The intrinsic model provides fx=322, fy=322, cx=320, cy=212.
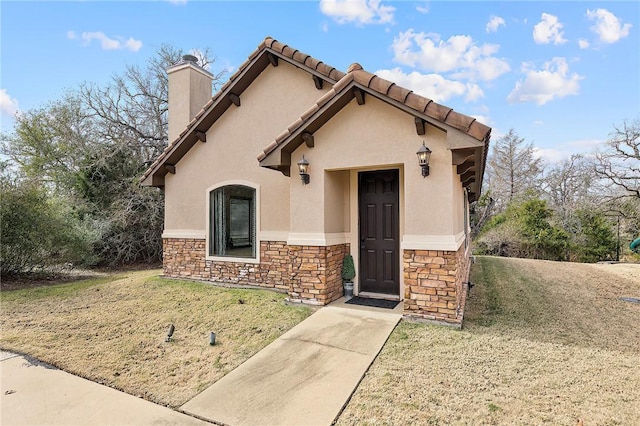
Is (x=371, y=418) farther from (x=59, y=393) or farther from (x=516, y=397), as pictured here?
(x=59, y=393)

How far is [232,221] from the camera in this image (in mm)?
9203

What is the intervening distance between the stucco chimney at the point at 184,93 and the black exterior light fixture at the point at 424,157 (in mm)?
8110

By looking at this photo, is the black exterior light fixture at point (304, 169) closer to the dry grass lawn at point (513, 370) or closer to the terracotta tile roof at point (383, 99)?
the terracotta tile roof at point (383, 99)

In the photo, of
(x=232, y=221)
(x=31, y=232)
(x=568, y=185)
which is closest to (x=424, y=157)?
(x=232, y=221)

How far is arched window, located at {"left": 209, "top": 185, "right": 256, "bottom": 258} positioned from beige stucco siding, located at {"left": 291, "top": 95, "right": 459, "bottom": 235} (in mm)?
2227

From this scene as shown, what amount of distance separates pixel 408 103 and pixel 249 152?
4.82 meters

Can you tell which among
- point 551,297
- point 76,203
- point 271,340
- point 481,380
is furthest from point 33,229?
point 551,297

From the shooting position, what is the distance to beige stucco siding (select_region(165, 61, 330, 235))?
8430 millimetres

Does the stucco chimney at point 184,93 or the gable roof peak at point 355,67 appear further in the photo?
the stucco chimney at point 184,93

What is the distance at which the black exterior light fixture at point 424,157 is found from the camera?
18.4 feet

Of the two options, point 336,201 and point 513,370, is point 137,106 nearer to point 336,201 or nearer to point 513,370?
point 336,201

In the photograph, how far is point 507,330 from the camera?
5469 mm

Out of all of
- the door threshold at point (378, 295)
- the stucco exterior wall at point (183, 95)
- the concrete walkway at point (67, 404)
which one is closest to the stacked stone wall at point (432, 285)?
the door threshold at point (378, 295)

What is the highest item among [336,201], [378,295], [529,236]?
[336,201]
